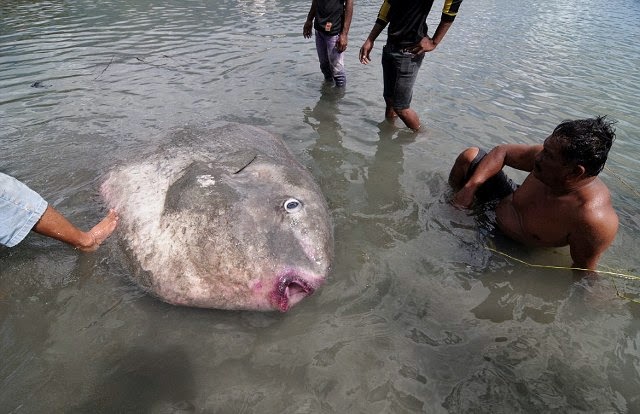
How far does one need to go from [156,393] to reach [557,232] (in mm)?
2963

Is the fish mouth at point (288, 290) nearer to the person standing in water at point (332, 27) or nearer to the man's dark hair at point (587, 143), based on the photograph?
the man's dark hair at point (587, 143)

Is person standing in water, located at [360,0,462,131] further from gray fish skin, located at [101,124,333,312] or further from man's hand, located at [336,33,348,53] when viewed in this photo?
gray fish skin, located at [101,124,333,312]

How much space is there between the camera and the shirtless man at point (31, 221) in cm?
257

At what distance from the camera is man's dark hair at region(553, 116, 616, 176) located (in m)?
2.52

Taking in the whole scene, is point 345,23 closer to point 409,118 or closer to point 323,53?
point 323,53

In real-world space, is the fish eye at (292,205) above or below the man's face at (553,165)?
below

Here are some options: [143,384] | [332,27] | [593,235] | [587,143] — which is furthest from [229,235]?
[332,27]

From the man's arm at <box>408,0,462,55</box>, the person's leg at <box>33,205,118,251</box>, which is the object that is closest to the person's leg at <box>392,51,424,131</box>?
the man's arm at <box>408,0,462,55</box>

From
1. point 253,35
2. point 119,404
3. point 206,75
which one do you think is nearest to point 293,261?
point 119,404

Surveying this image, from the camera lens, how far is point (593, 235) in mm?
2688

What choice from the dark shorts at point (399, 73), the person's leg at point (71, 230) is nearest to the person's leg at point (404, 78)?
the dark shorts at point (399, 73)

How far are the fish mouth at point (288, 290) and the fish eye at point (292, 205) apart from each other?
414 mm

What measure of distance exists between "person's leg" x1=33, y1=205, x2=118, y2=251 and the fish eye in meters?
1.40

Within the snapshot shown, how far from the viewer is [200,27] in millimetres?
10641
